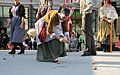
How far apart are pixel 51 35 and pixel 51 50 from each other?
437 mm

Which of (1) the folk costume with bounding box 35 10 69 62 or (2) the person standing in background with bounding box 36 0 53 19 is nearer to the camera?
(1) the folk costume with bounding box 35 10 69 62

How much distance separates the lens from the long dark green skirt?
29.7 ft

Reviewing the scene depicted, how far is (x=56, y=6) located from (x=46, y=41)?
19459 mm

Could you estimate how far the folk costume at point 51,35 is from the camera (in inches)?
346

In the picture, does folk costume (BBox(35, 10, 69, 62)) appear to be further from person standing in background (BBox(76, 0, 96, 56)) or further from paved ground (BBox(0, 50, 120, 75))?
person standing in background (BBox(76, 0, 96, 56))

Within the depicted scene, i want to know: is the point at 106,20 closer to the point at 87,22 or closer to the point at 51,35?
the point at 87,22

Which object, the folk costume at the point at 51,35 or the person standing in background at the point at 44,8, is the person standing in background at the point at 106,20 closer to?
the person standing in background at the point at 44,8

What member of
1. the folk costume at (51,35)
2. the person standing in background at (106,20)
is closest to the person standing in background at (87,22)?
the person standing in background at (106,20)

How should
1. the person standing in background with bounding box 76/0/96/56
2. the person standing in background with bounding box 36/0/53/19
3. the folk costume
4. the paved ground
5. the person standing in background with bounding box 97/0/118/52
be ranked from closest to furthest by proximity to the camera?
the paved ground < the folk costume < the person standing in background with bounding box 36/0/53/19 < the person standing in background with bounding box 76/0/96/56 < the person standing in background with bounding box 97/0/118/52

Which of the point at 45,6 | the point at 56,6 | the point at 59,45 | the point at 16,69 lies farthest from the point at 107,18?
the point at 56,6

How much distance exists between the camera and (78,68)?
8.25 m

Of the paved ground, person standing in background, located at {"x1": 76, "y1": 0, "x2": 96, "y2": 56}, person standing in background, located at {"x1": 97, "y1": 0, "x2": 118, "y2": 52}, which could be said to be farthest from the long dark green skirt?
person standing in background, located at {"x1": 97, "y1": 0, "x2": 118, "y2": 52}

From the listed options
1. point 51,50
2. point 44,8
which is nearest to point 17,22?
point 44,8

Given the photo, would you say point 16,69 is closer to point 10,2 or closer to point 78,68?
point 78,68
